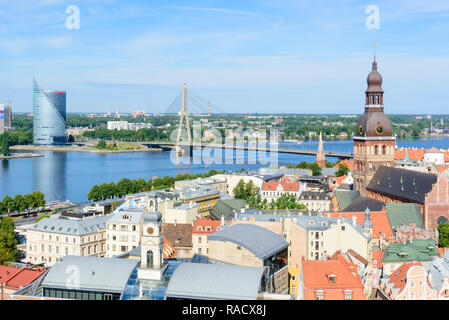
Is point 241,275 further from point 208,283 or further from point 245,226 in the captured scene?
point 245,226

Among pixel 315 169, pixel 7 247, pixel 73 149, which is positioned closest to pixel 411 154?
pixel 315 169

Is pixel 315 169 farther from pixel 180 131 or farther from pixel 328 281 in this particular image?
pixel 328 281

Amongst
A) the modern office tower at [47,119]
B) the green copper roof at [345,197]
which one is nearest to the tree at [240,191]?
the green copper roof at [345,197]

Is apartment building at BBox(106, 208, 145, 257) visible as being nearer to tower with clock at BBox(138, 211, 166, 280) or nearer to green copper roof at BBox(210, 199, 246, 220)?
green copper roof at BBox(210, 199, 246, 220)

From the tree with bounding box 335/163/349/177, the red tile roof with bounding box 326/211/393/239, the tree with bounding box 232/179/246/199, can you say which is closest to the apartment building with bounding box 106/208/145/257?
the red tile roof with bounding box 326/211/393/239

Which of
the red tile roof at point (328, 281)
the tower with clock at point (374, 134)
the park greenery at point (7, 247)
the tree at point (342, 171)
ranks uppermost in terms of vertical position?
the tower with clock at point (374, 134)

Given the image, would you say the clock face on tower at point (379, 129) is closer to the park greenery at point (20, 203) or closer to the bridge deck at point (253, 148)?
the park greenery at point (20, 203)
